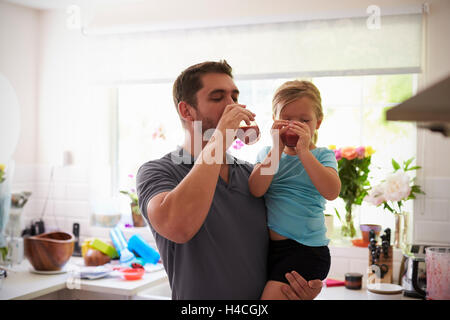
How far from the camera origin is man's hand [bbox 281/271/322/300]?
4.44 feet

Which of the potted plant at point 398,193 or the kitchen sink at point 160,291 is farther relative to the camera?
the kitchen sink at point 160,291

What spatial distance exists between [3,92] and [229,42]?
64.8 inches

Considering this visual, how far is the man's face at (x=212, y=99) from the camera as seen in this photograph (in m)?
1.40

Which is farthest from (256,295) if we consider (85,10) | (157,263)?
(85,10)

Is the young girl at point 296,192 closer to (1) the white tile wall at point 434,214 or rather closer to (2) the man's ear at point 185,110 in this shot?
(2) the man's ear at point 185,110

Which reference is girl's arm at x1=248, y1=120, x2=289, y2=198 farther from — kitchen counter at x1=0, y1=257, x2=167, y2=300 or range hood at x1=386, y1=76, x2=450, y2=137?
kitchen counter at x1=0, y1=257, x2=167, y2=300

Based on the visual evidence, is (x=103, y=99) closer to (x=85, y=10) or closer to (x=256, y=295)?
(x=85, y=10)

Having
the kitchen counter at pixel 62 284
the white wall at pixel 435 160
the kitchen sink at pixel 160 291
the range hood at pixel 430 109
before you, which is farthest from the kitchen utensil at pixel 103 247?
the range hood at pixel 430 109

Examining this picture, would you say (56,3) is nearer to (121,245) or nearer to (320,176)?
(121,245)

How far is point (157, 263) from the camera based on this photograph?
2971mm

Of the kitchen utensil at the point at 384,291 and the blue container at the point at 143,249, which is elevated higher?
the blue container at the point at 143,249

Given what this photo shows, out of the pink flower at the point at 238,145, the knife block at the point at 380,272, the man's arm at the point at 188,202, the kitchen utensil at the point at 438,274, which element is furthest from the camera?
the pink flower at the point at 238,145

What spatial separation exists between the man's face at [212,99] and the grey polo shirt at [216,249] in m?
0.15

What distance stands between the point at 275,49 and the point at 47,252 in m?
1.74
